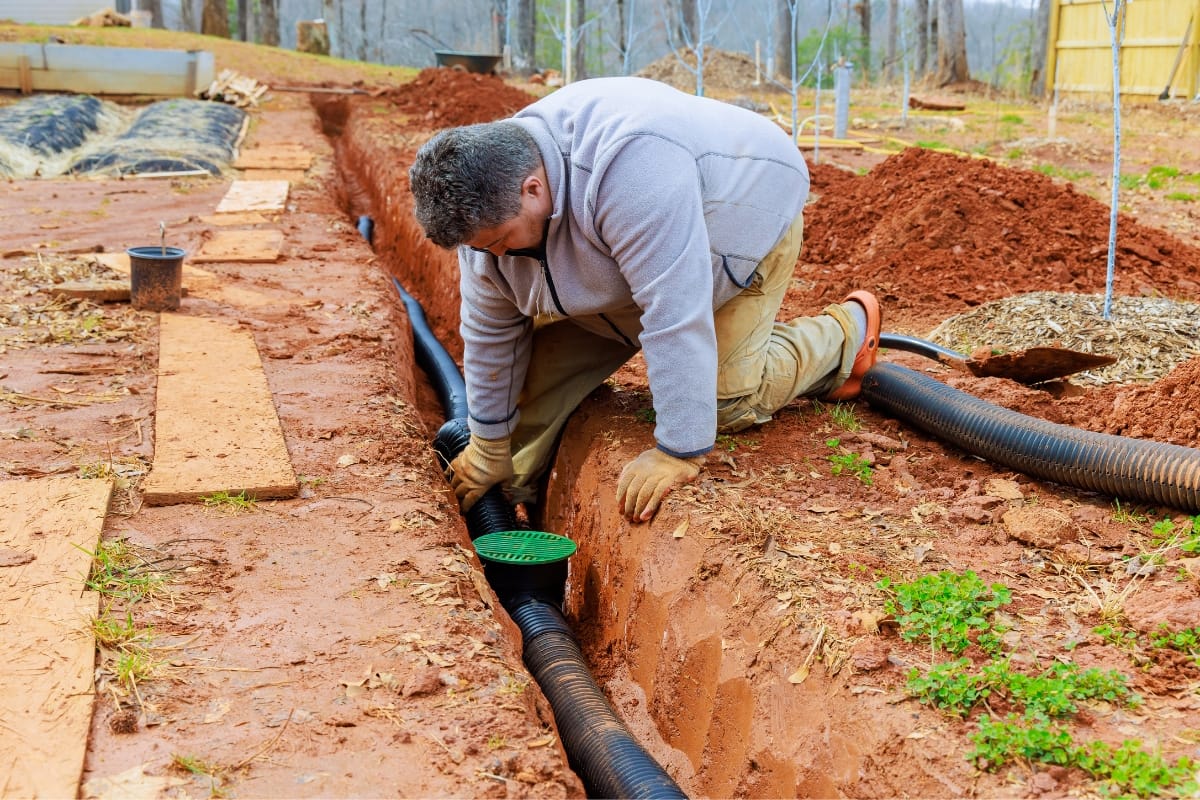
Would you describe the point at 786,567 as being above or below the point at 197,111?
below

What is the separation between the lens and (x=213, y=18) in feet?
83.1

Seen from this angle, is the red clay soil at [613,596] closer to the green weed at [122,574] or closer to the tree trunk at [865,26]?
the green weed at [122,574]

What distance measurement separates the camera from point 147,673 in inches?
94.7

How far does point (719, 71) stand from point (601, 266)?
21167 millimetres

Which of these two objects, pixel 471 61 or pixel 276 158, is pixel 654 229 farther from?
pixel 471 61

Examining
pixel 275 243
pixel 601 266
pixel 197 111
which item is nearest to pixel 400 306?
pixel 275 243

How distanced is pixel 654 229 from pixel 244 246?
469 centimetres

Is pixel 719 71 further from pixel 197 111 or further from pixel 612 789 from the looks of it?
pixel 612 789

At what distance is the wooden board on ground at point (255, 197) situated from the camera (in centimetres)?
802

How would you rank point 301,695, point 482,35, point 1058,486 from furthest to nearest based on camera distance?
point 482,35
point 1058,486
point 301,695

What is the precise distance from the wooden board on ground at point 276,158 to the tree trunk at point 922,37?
18.8 metres

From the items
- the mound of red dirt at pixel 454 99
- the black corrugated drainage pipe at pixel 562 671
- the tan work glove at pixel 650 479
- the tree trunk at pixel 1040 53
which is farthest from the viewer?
the tree trunk at pixel 1040 53

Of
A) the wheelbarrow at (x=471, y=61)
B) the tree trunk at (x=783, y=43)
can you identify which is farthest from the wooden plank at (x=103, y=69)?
the tree trunk at (x=783, y=43)

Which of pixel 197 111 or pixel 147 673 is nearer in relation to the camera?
pixel 147 673
